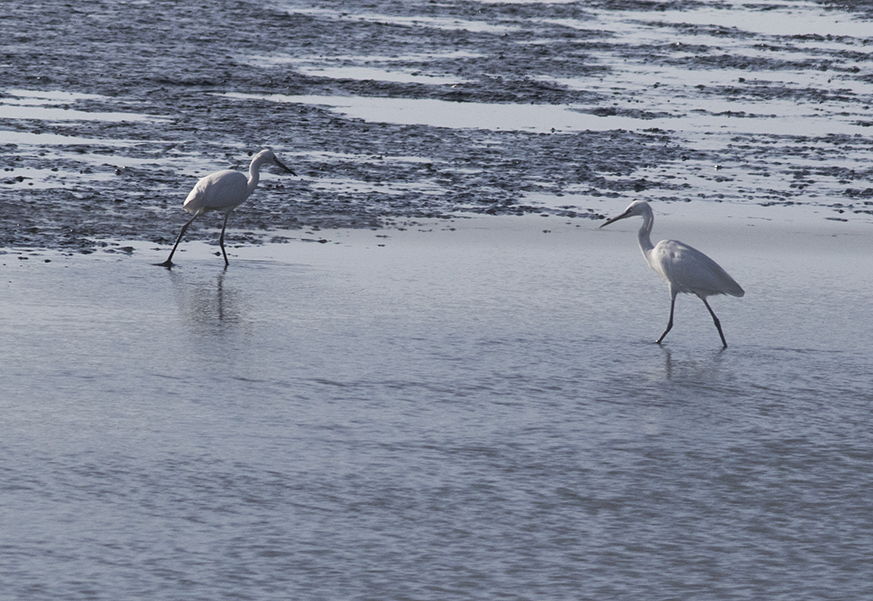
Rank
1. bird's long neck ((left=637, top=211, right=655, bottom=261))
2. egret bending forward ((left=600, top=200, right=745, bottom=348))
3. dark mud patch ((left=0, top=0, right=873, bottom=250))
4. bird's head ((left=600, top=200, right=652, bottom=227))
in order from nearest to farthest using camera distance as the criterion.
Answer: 1. egret bending forward ((left=600, top=200, right=745, bottom=348))
2. bird's long neck ((left=637, top=211, right=655, bottom=261))
3. bird's head ((left=600, top=200, right=652, bottom=227))
4. dark mud patch ((left=0, top=0, right=873, bottom=250))

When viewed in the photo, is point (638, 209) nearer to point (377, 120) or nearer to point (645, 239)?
point (645, 239)

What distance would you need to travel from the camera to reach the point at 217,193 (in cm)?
1298

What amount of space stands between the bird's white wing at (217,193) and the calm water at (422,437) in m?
1.29

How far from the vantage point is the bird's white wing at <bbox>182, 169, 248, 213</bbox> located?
13.0m

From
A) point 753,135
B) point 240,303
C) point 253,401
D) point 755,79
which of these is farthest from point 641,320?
point 755,79

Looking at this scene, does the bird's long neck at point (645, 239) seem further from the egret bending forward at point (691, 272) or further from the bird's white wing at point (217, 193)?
the bird's white wing at point (217, 193)

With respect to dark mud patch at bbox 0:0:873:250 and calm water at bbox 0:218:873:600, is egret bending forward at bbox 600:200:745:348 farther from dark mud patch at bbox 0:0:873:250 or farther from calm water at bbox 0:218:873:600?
dark mud patch at bbox 0:0:873:250

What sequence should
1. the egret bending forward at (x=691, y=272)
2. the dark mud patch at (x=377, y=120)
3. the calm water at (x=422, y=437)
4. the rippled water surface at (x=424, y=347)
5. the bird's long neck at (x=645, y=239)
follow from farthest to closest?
the dark mud patch at (x=377, y=120) → the bird's long neck at (x=645, y=239) → the egret bending forward at (x=691, y=272) → the rippled water surface at (x=424, y=347) → the calm water at (x=422, y=437)

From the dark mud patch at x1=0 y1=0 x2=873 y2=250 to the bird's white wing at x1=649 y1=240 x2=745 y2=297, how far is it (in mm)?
4674

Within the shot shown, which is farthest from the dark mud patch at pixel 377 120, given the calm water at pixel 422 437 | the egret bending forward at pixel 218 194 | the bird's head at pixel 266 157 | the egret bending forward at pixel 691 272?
the egret bending forward at pixel 691 272

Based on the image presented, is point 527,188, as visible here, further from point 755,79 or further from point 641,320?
point 755,79

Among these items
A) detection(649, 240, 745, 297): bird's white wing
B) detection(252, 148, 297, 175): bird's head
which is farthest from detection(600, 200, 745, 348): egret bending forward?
detection(252, 148, 297, 175): bird's head

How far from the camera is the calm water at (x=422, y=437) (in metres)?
5.33

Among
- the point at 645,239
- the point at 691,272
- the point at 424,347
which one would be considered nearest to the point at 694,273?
the point at 691,272
